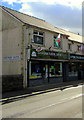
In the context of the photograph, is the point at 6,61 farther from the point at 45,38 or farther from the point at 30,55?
the point at 45,38

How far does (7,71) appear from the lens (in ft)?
48.3

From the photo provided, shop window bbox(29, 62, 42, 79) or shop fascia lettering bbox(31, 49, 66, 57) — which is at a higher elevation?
shop fascia lettering bbox(31, 49, 66, 57)

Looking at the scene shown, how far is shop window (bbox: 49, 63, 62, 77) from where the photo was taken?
16406 mm

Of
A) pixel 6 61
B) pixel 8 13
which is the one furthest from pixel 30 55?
pixel 8 13

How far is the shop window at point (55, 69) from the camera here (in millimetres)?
16406

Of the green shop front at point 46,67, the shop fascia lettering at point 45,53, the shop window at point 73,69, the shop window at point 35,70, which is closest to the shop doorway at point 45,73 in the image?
the green shop front at point 46,67

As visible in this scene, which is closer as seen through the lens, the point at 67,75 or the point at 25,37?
the point at 25,37

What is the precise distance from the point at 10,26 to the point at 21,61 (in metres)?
4.38

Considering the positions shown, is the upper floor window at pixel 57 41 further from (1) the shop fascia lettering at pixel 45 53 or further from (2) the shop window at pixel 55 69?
(2) the shop window at pixel 55 69

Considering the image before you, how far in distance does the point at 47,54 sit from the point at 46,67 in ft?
5.49

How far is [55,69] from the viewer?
1705 cm

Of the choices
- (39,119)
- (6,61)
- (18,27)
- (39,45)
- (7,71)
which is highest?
(18,27)

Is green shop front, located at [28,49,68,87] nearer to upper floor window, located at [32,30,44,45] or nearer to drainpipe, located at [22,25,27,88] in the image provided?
drainpipe, located at [22,25,27,88]

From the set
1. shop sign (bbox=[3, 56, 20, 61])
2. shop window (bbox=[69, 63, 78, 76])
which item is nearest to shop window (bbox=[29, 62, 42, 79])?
shop sign (bbox=[3, 56, 20, 61])
